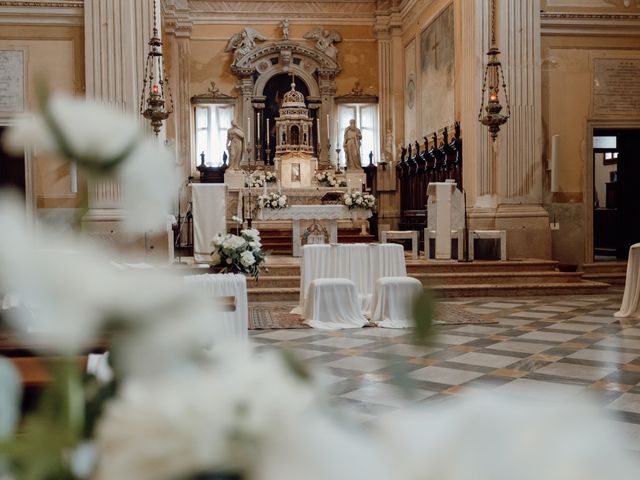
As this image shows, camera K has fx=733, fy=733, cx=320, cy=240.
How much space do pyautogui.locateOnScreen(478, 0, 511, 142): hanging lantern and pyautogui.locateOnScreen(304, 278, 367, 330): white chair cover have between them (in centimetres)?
491

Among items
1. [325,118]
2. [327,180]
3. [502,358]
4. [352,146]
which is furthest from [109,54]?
[325,118]

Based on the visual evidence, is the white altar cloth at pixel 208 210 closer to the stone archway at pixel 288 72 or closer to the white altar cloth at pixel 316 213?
the white altar cloth at pixel 316 213

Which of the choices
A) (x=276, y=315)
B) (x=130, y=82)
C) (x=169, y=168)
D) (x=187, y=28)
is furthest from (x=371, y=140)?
(x=169, y=168)

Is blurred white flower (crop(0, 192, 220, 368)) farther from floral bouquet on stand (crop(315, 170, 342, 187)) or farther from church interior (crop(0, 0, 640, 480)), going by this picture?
Result: floral bouquet on stand (crop(315, 170, 342, 187))

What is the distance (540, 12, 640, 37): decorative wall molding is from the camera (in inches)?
566

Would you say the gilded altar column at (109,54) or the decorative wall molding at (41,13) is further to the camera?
the decorative wall molding at (41,13)

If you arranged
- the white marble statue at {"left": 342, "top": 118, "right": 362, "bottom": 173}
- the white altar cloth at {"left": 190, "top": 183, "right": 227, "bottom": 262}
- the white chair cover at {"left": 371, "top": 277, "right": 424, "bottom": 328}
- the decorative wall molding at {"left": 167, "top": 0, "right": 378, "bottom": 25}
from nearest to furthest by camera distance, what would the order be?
the white chair cover at {"left": 371, "top": 277, "right": 424, "bottom": 328} → the white altar cloth at {"left": 190, "top": 183, "right": 227, "bottom": 262} → the white marble statue at {"left": 342, "top": 118, "right": 362, "bottom": 173} → the decorative wall molding at {"left": 167, "top": 0, "right": 378, "bottom": 25}

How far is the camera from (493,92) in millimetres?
13336

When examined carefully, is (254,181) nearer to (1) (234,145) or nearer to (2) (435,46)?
(1) (234,145)

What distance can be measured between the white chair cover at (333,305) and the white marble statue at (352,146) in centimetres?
1268

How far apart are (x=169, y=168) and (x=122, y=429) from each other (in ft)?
0.74

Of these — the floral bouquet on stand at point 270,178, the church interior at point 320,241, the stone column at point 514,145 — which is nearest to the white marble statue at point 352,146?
the church interior at point 320,241

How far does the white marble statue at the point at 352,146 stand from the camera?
21219 mm

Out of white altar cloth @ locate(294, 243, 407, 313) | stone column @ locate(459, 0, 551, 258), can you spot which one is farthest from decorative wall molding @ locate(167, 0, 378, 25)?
white altar cloth @ locate(294, 243, 407, 313)
